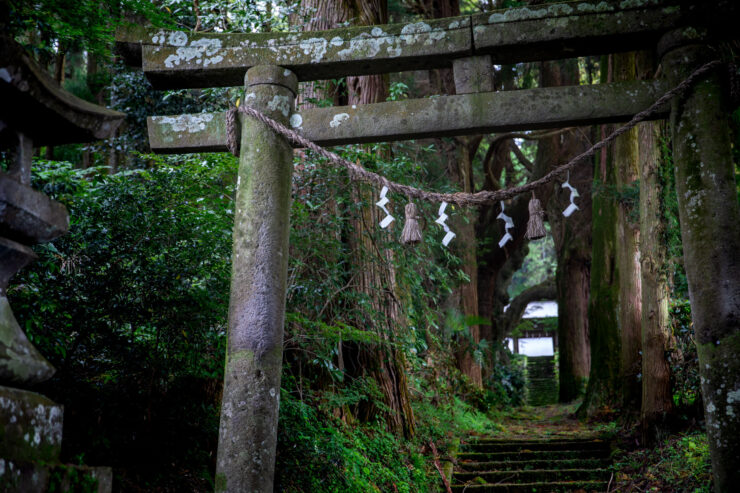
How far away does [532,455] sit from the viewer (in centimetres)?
780

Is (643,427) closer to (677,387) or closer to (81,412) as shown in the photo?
(677,387)

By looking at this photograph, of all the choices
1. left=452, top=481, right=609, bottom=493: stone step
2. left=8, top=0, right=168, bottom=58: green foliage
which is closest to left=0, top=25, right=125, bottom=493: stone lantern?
left=8, top=0, right=168, bottom=58: green foliage

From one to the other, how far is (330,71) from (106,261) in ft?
7.24

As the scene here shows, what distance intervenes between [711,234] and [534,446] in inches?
202

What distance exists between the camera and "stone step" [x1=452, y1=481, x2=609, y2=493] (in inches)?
260

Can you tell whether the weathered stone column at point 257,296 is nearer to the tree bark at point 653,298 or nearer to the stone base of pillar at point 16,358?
the stone base of pillar at point 16,358

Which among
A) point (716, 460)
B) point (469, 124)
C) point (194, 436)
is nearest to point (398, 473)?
point (194, 436)

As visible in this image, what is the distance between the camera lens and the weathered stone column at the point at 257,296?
3.75m

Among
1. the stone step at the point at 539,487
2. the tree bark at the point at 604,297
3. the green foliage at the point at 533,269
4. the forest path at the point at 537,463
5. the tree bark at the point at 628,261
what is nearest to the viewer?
the stone step at the point at 539,487

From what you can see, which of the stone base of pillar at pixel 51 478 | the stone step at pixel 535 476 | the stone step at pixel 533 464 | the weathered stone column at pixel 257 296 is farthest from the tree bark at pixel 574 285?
the stone base of pillar at pixel 51 478

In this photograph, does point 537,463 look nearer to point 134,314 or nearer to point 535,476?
point 535,476

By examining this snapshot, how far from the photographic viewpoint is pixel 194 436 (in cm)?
509

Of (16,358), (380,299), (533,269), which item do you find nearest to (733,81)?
(380,299)

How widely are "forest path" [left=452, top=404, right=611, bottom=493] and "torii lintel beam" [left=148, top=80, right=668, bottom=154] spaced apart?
420cm
